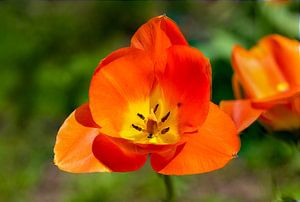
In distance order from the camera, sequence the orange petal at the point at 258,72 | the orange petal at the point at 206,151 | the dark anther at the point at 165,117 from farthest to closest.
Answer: the orange petal at the point at 258,72 < the dark anther at the point at 165,117 < the orange petal at the point at 206,151

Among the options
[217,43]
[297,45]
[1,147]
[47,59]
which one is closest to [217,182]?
[217,43]

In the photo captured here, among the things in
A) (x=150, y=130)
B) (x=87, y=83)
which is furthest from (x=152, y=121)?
(x=87, y=83)

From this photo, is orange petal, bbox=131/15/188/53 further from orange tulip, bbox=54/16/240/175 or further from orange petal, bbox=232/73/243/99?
orange petal, bbox=232/73/243/99

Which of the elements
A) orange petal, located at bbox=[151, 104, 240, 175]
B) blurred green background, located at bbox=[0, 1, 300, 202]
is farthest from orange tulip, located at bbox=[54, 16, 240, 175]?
blurred green background, located at bbox=[0, 1, 300, 202]

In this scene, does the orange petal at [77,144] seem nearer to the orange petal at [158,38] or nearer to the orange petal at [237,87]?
the orange petal at [158,38]

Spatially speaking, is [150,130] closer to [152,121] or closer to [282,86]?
[152,121]

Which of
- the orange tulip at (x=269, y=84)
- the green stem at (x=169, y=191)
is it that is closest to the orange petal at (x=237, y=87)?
the orange tulip at (x=269, y=84)
